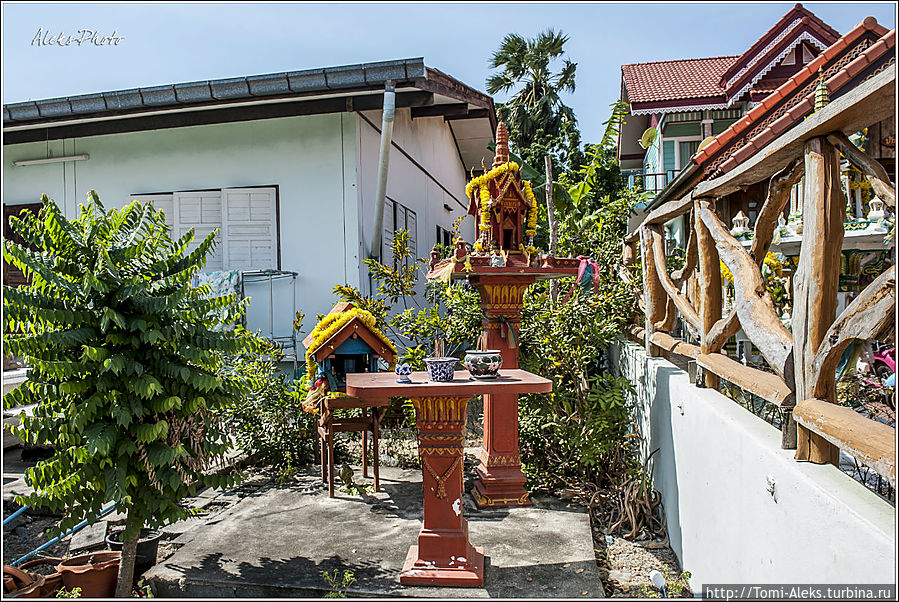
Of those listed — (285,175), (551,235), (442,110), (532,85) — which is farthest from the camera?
(532,85)

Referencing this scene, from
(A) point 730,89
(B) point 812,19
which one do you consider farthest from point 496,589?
(B) point 812,19

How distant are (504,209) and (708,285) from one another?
93.0 inches

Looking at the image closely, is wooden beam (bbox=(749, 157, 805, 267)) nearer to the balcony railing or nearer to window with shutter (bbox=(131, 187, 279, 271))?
window with shutter (bbox=(131, 187, 279, 271))

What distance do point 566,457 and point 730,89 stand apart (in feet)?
30.1

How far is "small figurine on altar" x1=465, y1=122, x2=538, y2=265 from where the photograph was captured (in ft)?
20.1

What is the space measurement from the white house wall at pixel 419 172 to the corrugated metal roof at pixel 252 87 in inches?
42.6

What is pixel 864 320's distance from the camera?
85.1 inches

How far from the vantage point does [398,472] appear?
6988 millimetres

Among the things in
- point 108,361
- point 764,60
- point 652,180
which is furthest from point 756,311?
point 652,180

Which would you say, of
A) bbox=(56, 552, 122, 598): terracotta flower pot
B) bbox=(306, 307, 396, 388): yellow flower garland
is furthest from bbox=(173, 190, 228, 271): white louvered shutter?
bbox=(56, 552, 122, 598): terracotta flower pot

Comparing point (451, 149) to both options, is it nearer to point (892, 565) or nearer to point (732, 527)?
point (732, 527)

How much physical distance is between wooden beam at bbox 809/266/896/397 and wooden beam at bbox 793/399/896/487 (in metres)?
0.17

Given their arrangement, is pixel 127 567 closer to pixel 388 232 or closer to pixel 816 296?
pixel 816 296

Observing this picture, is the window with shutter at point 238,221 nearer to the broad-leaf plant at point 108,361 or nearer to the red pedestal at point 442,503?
the broad-leaf plant at point 108,361
